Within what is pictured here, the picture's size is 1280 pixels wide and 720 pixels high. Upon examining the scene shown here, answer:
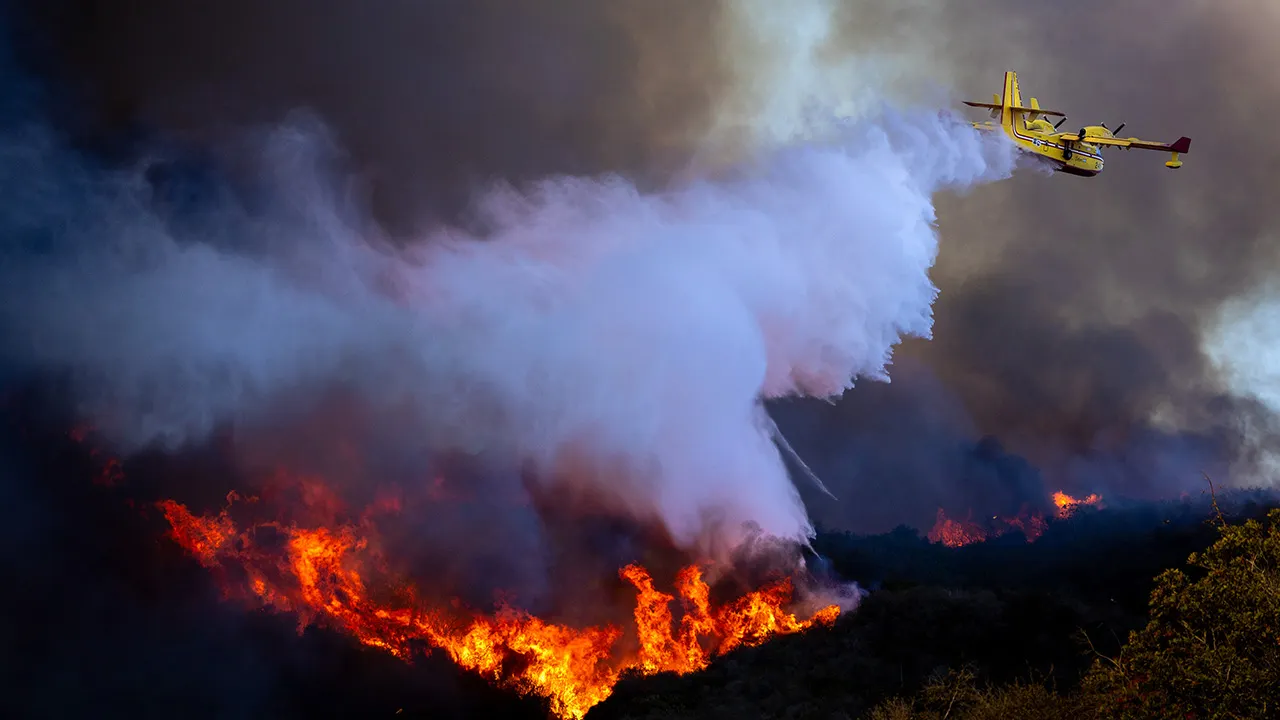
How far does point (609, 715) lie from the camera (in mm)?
53125

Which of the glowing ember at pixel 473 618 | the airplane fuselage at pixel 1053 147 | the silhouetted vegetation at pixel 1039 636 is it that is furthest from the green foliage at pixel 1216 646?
the airplane fuselage at pixel 1053 147

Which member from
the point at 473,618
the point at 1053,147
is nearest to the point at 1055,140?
the point at 1053,147

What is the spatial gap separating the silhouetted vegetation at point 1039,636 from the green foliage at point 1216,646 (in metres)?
0.06

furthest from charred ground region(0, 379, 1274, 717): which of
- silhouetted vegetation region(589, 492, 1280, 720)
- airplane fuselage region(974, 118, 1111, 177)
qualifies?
airplane fuselage region(974, 118, 1111, 177)

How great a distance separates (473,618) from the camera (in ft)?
191

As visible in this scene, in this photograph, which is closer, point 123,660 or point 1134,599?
point 123,660

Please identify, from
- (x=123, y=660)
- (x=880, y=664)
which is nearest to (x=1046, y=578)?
(x=880, y=664)

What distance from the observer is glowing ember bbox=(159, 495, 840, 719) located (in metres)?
56.7

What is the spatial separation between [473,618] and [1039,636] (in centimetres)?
4143

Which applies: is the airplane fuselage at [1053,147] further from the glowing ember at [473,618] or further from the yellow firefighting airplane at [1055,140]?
the glowing ember at [473,618]

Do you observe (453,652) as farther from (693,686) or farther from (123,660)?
(123,660)

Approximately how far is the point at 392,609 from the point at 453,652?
543 cm

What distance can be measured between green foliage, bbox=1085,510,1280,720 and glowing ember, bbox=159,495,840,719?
34.1 meters

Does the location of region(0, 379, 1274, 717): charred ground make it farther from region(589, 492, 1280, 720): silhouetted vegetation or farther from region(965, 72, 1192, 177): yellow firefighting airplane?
region(965, 72, 1192, 177): yellow firefighting airplane
